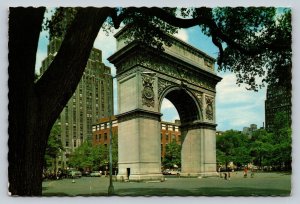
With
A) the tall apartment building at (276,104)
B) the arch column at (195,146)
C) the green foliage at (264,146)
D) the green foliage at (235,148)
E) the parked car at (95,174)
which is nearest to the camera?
the tall apartment building at (276,104)

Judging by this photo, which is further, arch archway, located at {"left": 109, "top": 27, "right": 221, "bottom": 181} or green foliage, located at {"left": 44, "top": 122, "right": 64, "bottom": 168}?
arch archway, located at {"left": 109, "top": 27, "right": 221, "bottom": 181}

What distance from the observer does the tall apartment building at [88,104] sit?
27.5 ft

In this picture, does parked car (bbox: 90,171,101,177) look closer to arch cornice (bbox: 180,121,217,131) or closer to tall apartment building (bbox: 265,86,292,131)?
tall apartment building (bbox: 265,86,292,131)

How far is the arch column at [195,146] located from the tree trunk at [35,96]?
53.0 ft

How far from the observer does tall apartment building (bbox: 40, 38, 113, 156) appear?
838 centimetres

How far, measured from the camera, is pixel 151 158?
1848 centimetres

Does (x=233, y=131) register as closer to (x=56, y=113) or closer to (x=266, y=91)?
(x=266, y=91)

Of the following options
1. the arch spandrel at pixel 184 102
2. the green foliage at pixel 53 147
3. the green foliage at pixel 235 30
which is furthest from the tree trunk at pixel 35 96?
the arch spandrel at pixel 184 102

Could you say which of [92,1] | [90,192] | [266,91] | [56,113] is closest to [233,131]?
[266,91]

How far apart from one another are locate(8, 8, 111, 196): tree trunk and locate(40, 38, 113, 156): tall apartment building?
3.18 m

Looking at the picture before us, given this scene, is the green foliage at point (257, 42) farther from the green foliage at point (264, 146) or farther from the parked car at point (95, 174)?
the parked car at point (95, 174)

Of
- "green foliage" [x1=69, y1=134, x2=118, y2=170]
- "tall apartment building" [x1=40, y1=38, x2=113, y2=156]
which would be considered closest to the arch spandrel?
"green foliage" [x1=69, y1=134, x2=118, y2=170]

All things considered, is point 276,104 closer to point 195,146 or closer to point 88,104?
point 88,104

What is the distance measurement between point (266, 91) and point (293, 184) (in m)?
2.34
